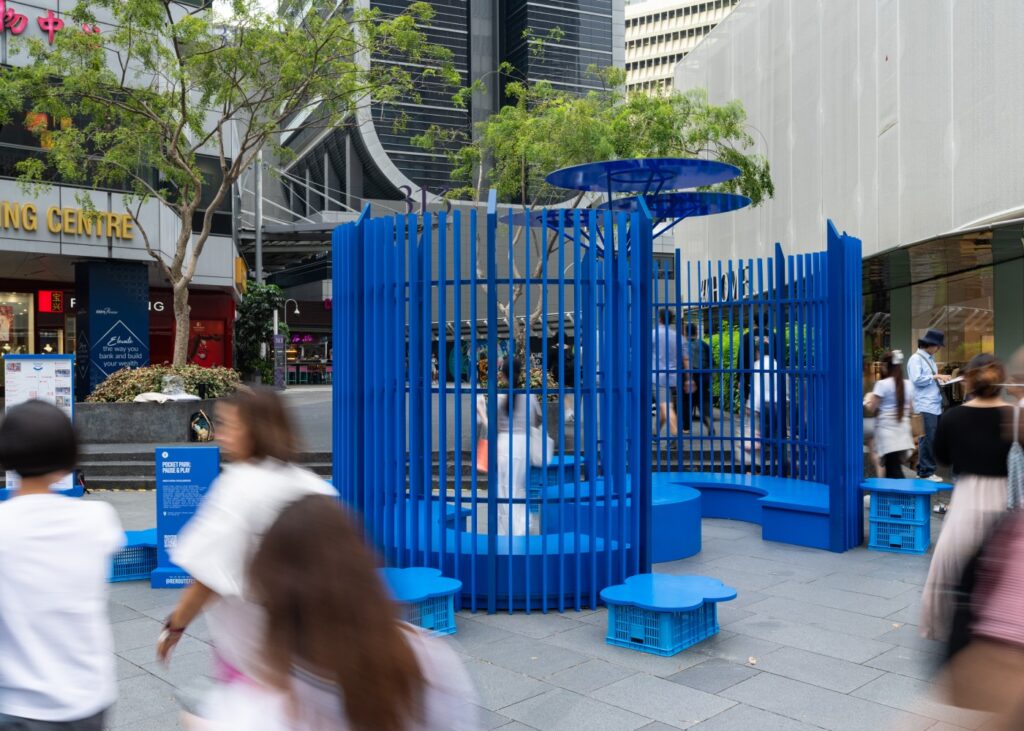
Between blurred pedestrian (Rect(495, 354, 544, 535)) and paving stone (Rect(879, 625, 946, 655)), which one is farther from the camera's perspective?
blurred pedestrian (Rect(495, 354, 544, 535))

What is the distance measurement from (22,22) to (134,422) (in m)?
12.0

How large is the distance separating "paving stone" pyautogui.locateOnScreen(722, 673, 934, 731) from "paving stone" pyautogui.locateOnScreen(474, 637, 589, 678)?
98 centimetres

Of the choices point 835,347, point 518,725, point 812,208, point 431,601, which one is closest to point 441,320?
point 431,601

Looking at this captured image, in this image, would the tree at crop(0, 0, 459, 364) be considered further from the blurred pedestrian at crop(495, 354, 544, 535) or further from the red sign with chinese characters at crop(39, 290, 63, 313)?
the blurred pedestrian at crop(495, 354, 544, 535)

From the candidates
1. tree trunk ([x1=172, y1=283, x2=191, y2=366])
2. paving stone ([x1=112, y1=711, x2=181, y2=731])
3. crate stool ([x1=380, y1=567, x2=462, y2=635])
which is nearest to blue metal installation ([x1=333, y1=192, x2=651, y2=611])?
crate stool ([x1=380, y1=567, x2=462, y2=635])

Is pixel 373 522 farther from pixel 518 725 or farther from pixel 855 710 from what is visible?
pixel 855 710

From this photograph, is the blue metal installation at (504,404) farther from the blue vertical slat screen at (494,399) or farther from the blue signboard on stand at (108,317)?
the blue signboard on stand at (108,317)

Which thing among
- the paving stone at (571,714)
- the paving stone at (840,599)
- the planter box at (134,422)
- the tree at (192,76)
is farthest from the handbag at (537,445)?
the tree at (192,76)

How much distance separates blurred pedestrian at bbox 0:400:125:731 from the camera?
2305 millimetres

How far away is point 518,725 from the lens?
176 inches

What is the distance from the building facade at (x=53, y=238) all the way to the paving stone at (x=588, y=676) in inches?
690

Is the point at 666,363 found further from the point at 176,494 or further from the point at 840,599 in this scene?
the point at 176,494

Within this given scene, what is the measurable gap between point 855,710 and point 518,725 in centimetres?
172

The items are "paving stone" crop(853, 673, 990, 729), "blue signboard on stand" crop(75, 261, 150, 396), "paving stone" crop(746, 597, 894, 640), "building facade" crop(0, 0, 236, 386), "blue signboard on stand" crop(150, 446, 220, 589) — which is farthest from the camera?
"blue signboard on stand" crop(75, 261, 150, 396)
